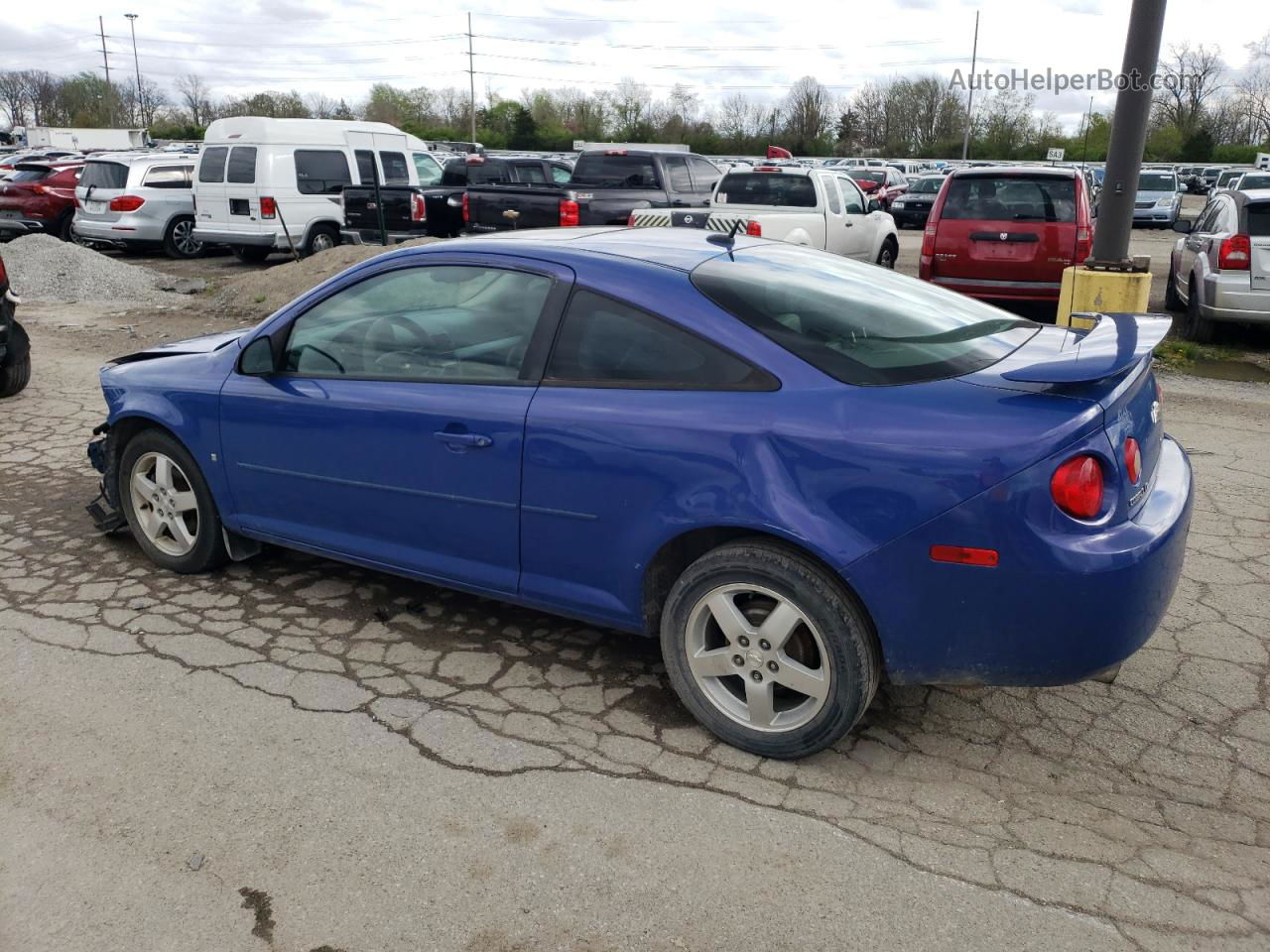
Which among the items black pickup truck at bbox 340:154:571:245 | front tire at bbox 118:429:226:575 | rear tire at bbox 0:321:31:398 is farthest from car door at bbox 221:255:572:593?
black pickup truck at bbox 340:154:571:245

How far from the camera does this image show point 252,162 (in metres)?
16.5

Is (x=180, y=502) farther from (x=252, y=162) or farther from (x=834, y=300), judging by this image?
(x=252, y=162)

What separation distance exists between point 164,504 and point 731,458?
287 centimetres

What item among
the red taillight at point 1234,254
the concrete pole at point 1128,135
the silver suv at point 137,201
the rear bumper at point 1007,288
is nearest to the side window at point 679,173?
the rear bumper at point 1007,288

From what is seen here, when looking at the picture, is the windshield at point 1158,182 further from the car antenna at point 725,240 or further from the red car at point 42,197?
the car antenna at point 725,240

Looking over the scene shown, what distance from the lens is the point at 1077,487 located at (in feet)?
9.33

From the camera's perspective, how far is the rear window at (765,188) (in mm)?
13836

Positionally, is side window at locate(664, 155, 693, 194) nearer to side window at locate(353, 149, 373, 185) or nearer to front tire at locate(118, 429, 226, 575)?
side window at locate(353, 149, 373, 185)

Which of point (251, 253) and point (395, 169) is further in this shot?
point (395, 169)

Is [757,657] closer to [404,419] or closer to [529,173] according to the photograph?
[404,419]

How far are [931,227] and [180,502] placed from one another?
883 centimetres

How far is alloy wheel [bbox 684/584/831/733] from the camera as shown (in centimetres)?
319

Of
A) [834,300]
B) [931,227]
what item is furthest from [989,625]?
[931,227]

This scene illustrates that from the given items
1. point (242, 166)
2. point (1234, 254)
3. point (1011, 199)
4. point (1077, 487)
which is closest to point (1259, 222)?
point (1234, 254)
